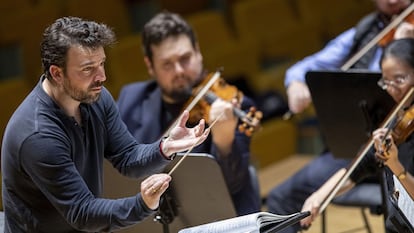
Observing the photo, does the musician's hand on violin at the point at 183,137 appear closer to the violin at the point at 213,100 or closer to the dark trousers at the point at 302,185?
the violin at the point at 213,100

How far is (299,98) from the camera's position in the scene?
3393 millimetres

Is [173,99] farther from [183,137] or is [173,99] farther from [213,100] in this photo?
[183,137]

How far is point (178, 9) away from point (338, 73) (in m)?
2.68

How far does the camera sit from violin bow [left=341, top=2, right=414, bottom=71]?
3.34 meters

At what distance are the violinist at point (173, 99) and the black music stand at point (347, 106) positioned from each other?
295 mm

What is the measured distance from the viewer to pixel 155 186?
214 cm

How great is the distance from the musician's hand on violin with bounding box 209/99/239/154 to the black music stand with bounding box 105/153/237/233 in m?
0.27

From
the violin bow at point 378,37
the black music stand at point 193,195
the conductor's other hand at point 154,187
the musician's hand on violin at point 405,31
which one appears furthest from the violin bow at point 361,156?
the conductor's other hand at point 154,187

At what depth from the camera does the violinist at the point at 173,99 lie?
304cm

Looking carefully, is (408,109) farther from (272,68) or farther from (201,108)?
(272,68)

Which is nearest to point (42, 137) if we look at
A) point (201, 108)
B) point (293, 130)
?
point (201, 108)

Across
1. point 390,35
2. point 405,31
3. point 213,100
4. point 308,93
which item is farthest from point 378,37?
point 213,100

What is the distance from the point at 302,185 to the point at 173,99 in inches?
27.6

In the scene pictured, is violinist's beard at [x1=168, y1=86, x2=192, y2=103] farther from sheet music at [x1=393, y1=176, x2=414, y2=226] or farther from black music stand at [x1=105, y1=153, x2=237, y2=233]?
sheet music at [x1=393, y1=176, x2=414, y2=226]
